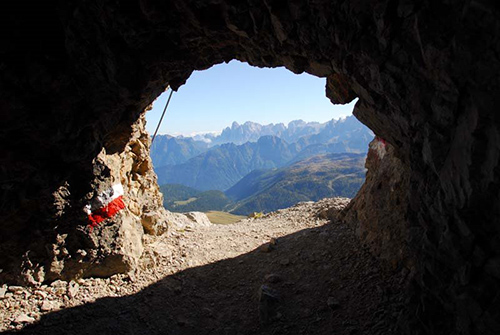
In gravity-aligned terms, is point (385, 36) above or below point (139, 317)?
above

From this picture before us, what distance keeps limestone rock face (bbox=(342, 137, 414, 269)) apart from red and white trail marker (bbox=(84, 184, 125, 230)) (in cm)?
1378

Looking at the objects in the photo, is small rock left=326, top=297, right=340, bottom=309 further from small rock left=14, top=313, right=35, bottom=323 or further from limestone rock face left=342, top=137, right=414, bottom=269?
small rock left=14, top=313, right=35, bottom=323

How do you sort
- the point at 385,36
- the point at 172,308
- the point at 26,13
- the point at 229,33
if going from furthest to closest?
1. the point at 172,308
2. the point at 229,33
3. the point at 26,13
4. the point at 385,36

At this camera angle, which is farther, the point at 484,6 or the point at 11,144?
the point at 11,144

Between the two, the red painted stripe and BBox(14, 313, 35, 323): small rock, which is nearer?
BBox(14, 313, 35, 323): small rock

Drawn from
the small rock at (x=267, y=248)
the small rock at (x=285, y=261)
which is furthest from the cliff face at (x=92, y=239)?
the small rock at (x=285, y=261)

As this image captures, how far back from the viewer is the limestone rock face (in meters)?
11.1

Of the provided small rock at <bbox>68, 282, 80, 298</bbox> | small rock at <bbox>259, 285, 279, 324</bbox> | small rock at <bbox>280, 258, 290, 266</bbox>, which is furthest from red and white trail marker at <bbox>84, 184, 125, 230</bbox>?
small rock at <bbox>280, 258, 290, 266</bbox>

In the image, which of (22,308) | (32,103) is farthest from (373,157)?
(22,308)

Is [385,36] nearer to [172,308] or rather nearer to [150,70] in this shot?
[150,70]

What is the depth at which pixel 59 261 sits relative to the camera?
38.9 ft

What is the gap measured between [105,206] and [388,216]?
47.8 feet

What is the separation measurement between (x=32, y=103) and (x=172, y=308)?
35.3 feet

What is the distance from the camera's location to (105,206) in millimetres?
13203
